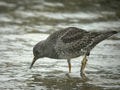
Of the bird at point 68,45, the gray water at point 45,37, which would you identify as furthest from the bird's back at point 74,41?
the gray water at point 45,37

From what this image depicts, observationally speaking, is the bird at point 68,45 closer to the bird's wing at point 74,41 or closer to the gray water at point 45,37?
the bird's wing at point 74,41

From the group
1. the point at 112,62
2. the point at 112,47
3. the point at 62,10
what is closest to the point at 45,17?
the point at 62,10

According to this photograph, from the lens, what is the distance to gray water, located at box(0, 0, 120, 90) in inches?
358

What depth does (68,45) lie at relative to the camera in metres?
10.0

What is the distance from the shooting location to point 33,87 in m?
8.62

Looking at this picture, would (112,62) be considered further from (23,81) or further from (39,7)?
(39,7)

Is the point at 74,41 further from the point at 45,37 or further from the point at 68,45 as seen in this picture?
the point at 45,37

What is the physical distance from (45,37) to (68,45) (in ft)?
14.3

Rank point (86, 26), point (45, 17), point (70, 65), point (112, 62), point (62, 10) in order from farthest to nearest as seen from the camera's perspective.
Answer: point (62, 10) < point (45, 17) < point (86, 26) < point (112, 62) < point (70, 65)

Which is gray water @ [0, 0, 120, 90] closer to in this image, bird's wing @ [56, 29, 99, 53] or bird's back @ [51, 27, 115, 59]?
bird's back @ [51, 27, 115, 59]

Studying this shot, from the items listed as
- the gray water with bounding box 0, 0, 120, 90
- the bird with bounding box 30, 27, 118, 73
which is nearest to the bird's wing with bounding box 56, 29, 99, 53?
the bird with bounding box 30, 27, 118, 73

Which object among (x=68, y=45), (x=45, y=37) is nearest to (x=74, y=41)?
(x=68, y=45)

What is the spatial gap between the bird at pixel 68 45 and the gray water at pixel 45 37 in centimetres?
49

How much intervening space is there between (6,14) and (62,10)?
3179mm
